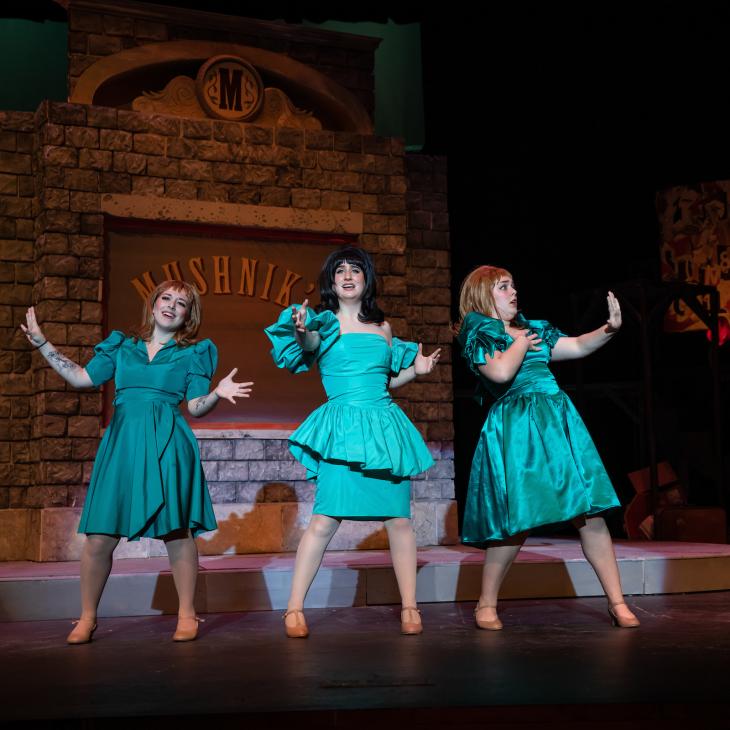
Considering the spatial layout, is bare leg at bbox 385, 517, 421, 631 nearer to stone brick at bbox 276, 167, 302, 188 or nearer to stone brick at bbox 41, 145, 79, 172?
stone brick at bbox 276, 167, 302, 188

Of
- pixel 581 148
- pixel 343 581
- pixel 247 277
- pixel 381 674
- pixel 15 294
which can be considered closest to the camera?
pixel 381 674

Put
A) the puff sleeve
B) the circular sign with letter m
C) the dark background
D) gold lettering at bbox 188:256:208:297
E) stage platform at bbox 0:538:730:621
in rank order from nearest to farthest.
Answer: the puff sleeve, stage platform at bbox 0:538:730:621, gold lettering at bbox 188:256:208:297, the circular sign with letter m, the dark background

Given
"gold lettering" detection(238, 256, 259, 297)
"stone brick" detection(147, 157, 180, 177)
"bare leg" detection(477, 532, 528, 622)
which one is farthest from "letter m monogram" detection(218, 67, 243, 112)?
"bare leg" detection(477, 532, 528, 622)

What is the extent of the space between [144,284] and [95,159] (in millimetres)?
826

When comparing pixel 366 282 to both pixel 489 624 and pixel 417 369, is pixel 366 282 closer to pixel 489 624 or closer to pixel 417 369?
pixel 417 369

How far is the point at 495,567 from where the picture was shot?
12.9 ft

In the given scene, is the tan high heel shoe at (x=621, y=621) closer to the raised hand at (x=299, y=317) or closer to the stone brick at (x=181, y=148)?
the raised hand at (x=299, y=317)

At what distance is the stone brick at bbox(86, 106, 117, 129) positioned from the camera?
6.08 meters

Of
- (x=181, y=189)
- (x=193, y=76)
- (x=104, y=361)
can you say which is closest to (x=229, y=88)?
(x=193, y=76)

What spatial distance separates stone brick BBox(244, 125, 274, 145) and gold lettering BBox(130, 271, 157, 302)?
44.2 inches

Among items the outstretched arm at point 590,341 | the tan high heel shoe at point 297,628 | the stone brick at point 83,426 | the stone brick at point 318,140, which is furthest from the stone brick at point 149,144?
the tan high heel shoe at point 297,628

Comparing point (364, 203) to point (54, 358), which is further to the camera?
point (364, 203)

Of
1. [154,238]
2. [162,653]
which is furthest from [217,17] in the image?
[162,653]

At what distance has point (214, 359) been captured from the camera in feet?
13.6
